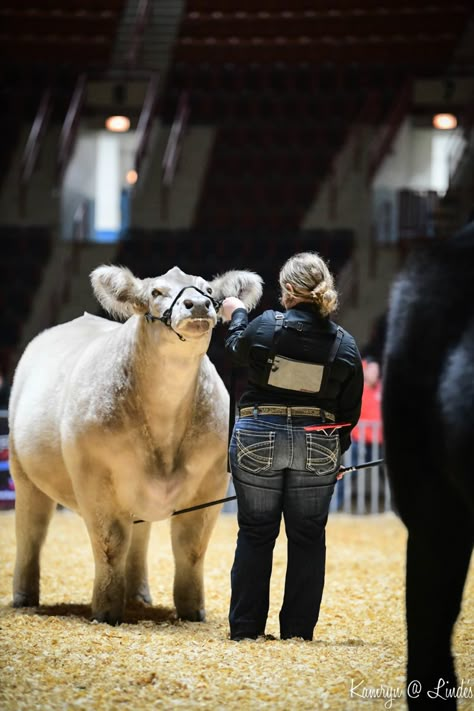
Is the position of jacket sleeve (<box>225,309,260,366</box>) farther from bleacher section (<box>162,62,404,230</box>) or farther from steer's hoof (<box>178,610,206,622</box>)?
bleacher section (<box>162,62,404,230</box>)

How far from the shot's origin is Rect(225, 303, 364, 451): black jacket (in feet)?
13.7

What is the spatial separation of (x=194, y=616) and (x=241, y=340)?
1501mm

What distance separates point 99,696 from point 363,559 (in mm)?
4763

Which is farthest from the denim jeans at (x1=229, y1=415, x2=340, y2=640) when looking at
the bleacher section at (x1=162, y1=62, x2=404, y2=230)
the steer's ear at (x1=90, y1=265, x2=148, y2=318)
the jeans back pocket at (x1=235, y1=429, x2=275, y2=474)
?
the bleacher section at (x1=162, y1=62, x2=404, y2=230)

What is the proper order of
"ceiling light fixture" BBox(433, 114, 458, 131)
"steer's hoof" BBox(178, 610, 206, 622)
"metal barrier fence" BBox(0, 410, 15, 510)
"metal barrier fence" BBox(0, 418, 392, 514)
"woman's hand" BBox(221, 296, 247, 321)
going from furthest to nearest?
"ceiling light fixture" BBox(433, 114, 458, 131), "metal barrier fence" BBox(0, 410, 15, 510), "metal barrier fence" BBox(0, 418, 392, 514), "steer's hoof" BBox(178, 610, 206, 622), "woman's hand" BBox(221, 296, 247, 321)

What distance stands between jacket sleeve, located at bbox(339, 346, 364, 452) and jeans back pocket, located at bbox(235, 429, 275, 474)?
1.17ft

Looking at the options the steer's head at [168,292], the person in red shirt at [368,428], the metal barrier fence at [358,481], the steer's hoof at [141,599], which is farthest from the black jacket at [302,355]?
the metal barrier fence at [358,481]

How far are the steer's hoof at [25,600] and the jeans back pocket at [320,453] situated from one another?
1.92 meters

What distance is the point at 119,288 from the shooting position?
4.71 metres

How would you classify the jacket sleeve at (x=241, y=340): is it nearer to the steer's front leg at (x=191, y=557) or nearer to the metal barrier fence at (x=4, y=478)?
the steer's front leg at (x=191, y=557)

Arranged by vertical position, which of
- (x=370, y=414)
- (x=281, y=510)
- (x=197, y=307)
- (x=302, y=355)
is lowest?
(x=281, y=510)

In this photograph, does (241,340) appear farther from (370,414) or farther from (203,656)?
(370,414)

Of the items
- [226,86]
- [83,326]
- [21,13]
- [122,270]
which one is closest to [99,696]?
[122,270]

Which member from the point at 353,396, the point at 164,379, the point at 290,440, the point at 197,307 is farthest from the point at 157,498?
the point at 353,396
